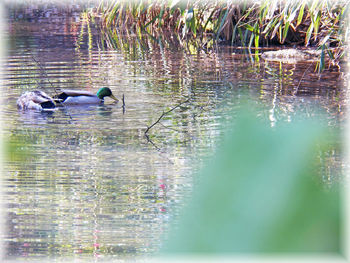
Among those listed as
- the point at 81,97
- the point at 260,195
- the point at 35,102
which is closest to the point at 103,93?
the point at 81,97

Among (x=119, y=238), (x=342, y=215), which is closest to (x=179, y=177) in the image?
(x=119, y=238)

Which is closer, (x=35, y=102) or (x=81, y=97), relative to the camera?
(x=35, y=102)

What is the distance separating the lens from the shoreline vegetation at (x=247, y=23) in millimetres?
8414

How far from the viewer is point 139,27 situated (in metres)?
16.1

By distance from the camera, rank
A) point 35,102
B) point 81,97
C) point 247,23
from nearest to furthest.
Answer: point 35,102 < point 81,97 < point 247,23

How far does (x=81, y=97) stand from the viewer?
7648mm

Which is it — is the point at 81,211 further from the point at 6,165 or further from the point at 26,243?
the point at 6,165

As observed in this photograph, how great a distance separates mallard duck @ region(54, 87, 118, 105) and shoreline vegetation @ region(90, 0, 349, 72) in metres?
1.85

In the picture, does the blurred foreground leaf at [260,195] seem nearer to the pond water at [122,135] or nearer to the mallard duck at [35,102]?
the pond water at [122,135]

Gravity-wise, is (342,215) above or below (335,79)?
above

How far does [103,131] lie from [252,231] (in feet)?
19.2

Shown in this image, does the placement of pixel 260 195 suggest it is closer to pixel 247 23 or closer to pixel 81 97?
pixel 81 97

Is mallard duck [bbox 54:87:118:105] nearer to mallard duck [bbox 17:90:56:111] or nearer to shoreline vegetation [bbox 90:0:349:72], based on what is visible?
mallard duck [bbox 17:90:56:111]

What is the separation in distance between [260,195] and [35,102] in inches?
276
